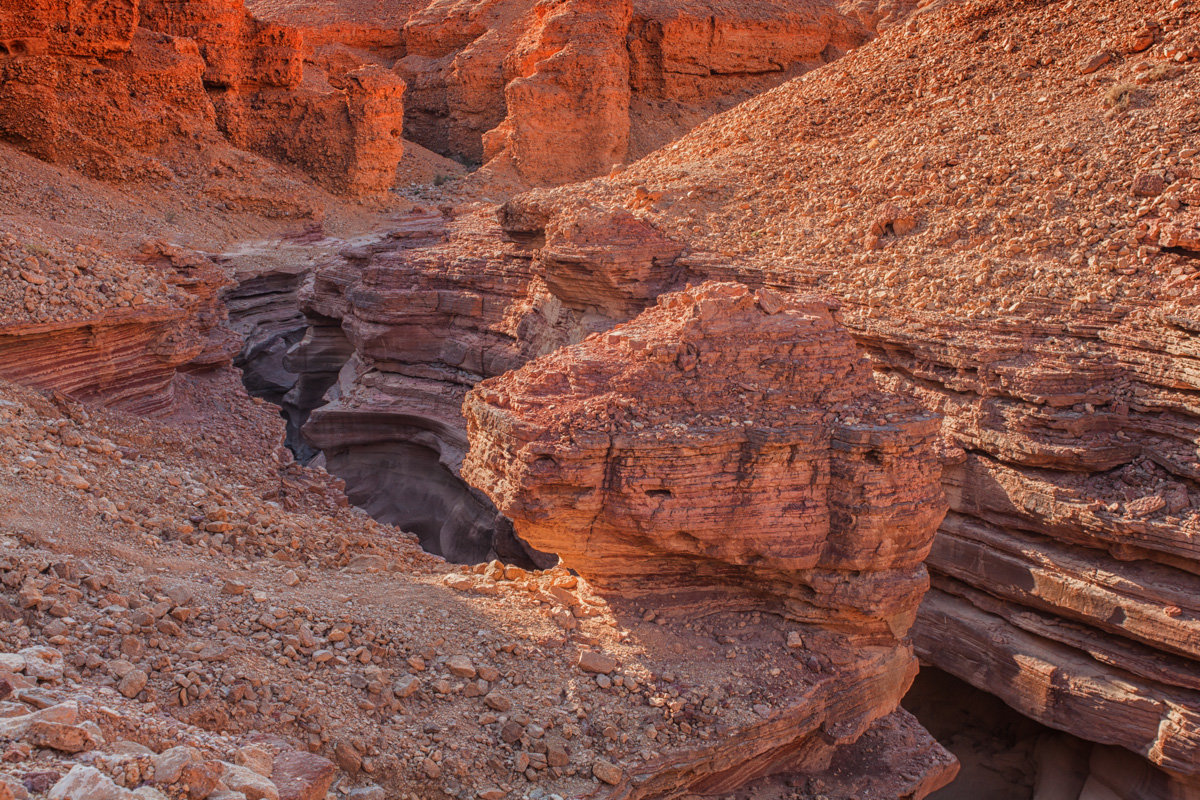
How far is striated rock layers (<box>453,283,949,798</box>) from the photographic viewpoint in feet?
23.5

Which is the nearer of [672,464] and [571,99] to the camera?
[672,464]

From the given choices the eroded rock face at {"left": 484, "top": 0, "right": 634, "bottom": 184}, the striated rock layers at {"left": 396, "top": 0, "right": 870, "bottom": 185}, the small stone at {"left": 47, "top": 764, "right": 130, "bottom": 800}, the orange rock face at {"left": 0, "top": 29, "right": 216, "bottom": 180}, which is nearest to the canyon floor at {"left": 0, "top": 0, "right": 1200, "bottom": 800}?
the small stone at {"left": 47, "top": 764, "right": 130, "bottom": 800}

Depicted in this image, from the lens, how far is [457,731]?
639cm

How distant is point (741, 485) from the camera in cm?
729

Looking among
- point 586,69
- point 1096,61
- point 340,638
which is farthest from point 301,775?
point 586,69

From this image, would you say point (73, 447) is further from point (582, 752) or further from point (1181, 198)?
point (1181, 198)

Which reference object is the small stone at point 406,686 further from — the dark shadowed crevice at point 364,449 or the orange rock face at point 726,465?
the dark shadowed crevice at point 364,449

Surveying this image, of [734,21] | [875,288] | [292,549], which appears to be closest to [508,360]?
[875,288]

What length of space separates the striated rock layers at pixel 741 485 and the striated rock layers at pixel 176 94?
55.3ft

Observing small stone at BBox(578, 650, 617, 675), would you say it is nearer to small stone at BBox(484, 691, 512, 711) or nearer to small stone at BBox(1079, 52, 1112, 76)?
small stone at BBox(484, 691, 512, 711)

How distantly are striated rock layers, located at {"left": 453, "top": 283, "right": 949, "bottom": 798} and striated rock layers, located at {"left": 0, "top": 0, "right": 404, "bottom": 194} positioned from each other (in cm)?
1686

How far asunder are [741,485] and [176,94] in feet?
67.0

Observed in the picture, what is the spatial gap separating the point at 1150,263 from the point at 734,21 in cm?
2005

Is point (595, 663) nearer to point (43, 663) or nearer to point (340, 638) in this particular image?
point (340, 638)
